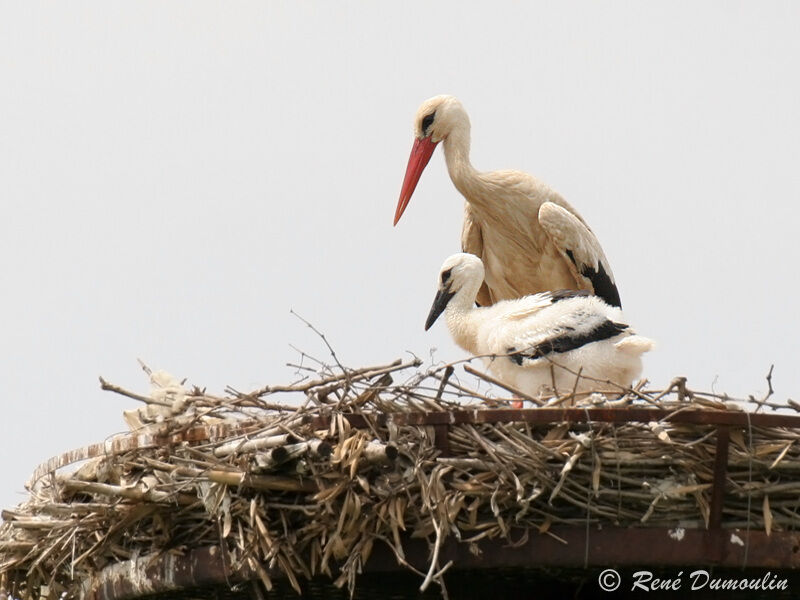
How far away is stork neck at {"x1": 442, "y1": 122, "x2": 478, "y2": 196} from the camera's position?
28.7ft

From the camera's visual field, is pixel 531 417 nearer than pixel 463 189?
Yes

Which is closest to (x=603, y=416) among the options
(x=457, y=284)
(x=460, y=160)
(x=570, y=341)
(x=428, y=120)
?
(x=570, y=341)

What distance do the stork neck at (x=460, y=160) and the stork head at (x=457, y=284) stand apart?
1345 millimetres

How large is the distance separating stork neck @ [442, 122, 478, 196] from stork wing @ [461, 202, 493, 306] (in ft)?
1.05

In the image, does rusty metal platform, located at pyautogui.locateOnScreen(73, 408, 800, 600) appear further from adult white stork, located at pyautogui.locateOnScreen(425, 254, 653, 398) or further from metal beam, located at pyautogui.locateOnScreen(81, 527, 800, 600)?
adult white stork, located at pyautogui.locateOnScreen(425, 254, 653, 398)

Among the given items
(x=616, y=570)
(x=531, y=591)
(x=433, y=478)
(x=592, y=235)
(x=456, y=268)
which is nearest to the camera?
(x=433, y=478)

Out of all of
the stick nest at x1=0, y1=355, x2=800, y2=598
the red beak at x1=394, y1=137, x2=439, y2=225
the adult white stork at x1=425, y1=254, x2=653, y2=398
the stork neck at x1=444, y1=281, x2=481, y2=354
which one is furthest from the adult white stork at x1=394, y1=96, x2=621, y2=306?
the stick nest at x1=0, y1=355, x2=800, y2=598

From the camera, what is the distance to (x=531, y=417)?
199 inches

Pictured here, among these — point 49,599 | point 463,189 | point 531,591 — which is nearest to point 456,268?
point 463,189

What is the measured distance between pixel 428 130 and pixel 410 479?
13.5 ft

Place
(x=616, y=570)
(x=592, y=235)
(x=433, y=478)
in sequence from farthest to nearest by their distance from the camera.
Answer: (x=592, y=235)
(x=616, y=570)
(x=433, y=478)

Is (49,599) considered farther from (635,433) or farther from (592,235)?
(592,235)

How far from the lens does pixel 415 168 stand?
29.2 feet

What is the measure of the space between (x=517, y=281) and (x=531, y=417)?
12.5 ft
